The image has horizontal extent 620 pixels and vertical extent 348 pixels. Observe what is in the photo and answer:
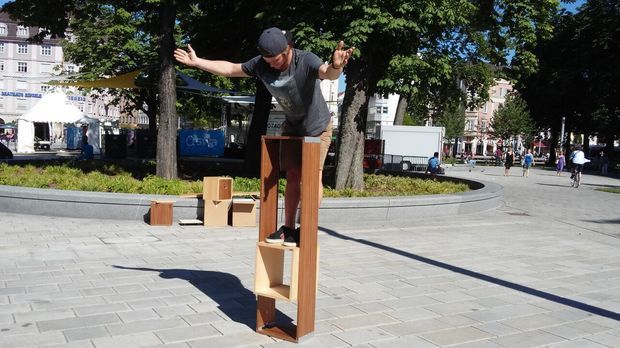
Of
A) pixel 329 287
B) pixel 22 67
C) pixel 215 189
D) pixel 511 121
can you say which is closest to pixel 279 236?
pixel 329 287

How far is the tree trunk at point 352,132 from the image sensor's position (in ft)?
45.2

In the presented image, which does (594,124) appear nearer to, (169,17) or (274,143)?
(169,17)

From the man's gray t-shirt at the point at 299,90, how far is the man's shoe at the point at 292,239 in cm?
79

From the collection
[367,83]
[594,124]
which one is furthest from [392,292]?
[594,124]

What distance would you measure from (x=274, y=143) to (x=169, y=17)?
10.3 m

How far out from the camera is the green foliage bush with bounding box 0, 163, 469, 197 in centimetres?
1129

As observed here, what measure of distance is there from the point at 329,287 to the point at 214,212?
4374 millimetres

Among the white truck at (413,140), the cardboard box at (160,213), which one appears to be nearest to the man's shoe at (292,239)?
the cardboard box at (160,213)

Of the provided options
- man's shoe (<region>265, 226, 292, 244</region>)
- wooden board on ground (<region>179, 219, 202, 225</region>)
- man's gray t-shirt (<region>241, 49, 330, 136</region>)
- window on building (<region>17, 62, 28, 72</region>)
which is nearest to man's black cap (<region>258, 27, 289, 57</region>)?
man's gray t-shirt (<region>241, 49, 330, 136</region>)

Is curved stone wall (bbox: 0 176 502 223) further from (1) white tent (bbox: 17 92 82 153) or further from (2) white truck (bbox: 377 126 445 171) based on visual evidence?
(2) white truck (bbox: 377 126 445 171)

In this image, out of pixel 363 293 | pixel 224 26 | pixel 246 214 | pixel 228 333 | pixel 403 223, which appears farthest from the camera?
pixel 224 26

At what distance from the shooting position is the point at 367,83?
45.4 ft

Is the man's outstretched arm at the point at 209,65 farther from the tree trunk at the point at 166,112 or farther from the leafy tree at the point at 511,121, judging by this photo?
the leafy tree at the point at 511,121

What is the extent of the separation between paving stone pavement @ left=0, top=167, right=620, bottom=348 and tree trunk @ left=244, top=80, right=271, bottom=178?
22.4 ft
